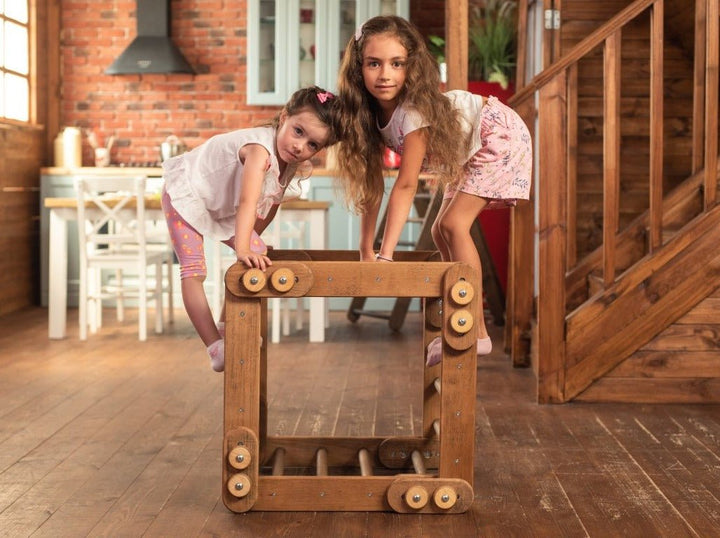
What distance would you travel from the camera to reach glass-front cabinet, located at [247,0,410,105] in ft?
23.1

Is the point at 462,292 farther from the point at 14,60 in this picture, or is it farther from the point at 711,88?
the point at 14,60

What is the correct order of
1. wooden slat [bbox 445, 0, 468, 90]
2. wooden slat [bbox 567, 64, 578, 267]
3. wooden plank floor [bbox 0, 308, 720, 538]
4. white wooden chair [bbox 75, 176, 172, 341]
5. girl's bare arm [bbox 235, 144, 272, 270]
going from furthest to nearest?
white wooden chair [bbox 75, 176, 172, 341] < wooden slat [bbox 567, 64, 578, 267] < wooden slat [bbox 445, 0, 468, 90] < girl's bare arm [bbox 235, 144, 272, 270] < wooden plank floor [bbox 0, 308, 720, 538]

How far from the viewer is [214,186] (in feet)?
10.0

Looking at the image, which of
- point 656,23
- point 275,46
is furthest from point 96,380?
point 275,46

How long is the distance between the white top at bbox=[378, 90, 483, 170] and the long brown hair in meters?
0.02

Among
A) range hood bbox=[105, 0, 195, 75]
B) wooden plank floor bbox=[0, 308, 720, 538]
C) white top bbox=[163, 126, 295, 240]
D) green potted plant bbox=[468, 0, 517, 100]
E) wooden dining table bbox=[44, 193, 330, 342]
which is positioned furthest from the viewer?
range hood bbox=[105, 0, 195, 75]

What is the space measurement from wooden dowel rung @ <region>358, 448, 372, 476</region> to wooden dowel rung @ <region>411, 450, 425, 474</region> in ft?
0.43

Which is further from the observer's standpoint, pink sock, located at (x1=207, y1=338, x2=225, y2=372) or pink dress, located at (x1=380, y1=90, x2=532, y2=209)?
pink dress, located at (x1=380, y1=90, x2=532, y2=209)

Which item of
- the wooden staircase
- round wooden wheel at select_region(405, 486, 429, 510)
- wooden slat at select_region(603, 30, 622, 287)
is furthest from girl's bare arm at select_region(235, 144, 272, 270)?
→ wooden slat at select_region(603, 30, 622, 287)

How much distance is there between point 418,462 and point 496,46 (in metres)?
4.49

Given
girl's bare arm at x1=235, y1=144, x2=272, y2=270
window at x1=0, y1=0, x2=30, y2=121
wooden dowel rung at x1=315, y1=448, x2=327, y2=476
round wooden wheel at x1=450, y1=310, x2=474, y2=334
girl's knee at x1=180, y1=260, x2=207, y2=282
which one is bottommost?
wooden dowel rung at x1=315, y1=448, x2=327, y2=476

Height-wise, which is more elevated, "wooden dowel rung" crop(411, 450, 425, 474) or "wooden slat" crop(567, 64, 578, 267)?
"wooden slat" crop(567, 64, 578, 267)

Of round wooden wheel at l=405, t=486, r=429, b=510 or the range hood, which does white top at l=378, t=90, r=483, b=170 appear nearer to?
round wooden wheel at l=405, t=486, r=429, b=510

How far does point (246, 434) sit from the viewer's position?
2.53 metres
